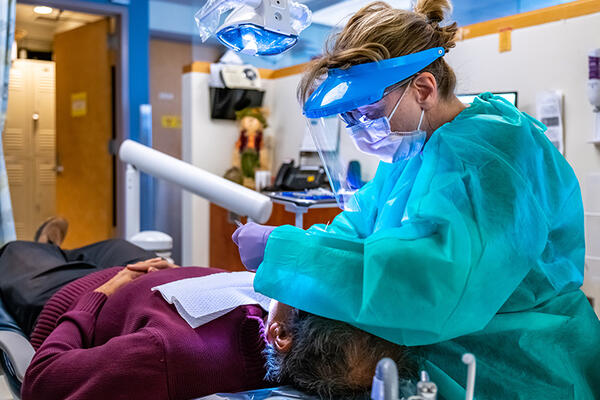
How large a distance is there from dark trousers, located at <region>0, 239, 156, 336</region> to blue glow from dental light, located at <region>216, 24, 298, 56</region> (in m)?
1.17

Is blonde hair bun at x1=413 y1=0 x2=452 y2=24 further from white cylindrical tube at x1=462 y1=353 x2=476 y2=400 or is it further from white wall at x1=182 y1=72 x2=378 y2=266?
white wall at x1=182 y1=72 x2=378 y2=266

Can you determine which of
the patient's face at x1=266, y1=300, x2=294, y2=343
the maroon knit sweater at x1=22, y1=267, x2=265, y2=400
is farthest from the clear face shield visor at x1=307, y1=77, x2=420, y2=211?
the maroon knit sweater at x1=22, y1=267, x2=265, y2=400

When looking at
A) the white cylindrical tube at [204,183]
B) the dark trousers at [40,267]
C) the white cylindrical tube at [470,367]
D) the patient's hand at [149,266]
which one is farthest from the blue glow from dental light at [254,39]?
the dark trousers at [40,267]

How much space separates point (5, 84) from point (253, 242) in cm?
317

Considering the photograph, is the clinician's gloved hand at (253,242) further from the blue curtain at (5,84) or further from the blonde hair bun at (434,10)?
the blue curtain at (5,84)

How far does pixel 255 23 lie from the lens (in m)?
1.14

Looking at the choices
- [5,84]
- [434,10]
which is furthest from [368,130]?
[5,84]

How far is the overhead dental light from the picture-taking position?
114 centimetres

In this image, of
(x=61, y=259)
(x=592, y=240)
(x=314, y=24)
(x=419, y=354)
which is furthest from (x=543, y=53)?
(x=61, y=259)

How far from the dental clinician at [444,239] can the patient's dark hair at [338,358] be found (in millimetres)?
62

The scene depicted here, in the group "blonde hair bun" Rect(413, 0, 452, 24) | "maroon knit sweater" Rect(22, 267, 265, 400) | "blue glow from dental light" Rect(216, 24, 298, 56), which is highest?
"blonde hair bun" Rect(413, 0, 452, 24)

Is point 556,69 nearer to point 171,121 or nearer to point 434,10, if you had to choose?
point 434,10

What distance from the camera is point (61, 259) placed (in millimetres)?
2295

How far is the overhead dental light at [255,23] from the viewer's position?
1.14m
